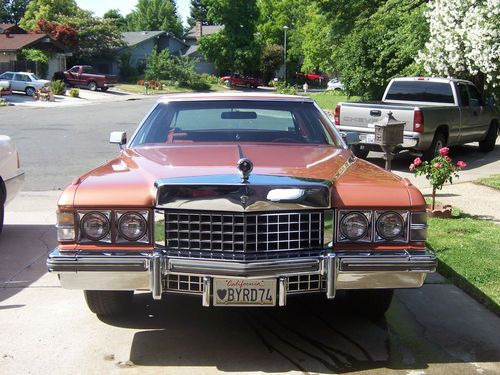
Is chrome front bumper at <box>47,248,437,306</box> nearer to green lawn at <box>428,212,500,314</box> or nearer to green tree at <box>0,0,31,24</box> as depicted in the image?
green lawn at <box>428,212,500,314</box>

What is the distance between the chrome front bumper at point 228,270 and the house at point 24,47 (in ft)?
154

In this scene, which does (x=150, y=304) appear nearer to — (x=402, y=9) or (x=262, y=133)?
(x=262, y=133)

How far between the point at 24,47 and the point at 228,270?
49138 mm

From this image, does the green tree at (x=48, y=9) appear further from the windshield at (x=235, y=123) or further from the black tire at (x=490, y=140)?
the windshield at (x=235, y=123)

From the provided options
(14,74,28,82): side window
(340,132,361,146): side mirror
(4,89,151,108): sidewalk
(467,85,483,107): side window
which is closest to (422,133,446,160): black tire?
(467,85,483,107): side window

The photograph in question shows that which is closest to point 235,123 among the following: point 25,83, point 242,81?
point 25,83

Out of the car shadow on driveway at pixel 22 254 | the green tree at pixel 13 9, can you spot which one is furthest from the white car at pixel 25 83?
the green tree at pixel 13 9

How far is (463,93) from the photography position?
14.4 m

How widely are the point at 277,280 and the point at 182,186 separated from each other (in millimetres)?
801

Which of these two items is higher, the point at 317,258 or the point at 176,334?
the point at 317,258

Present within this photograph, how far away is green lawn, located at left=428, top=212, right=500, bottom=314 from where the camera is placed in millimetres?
5672

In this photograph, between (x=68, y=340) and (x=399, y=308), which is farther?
(x=399, y=308)

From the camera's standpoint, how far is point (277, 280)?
3916 mm

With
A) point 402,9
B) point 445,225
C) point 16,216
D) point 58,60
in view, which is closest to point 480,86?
point 402,9
